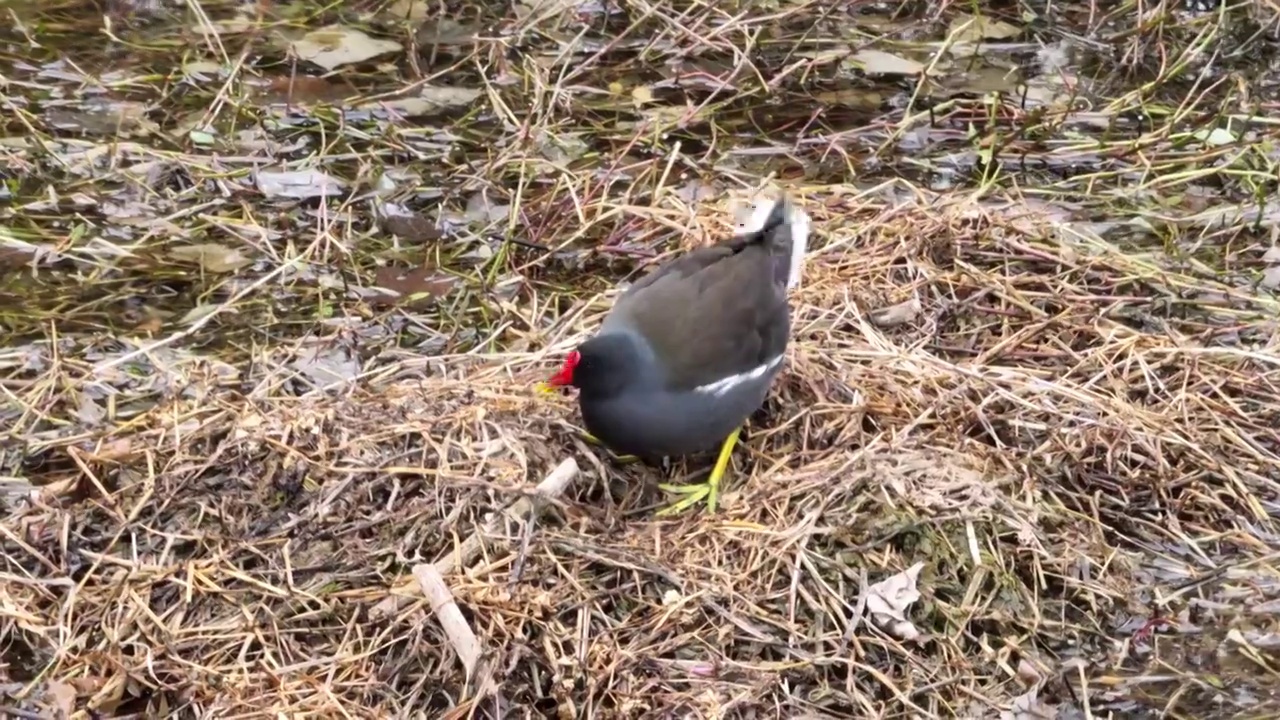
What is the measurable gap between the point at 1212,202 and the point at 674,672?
3.09 meters

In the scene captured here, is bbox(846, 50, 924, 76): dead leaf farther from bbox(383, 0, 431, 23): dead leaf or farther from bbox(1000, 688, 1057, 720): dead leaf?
bbox(1000, 688, 1057, 720): dead leaf

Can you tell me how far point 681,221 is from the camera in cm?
474

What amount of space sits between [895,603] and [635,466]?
2.53 ft

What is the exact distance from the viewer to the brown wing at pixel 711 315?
11.6ft

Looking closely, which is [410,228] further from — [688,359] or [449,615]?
[449,615]

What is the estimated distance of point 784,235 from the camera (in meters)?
3.95

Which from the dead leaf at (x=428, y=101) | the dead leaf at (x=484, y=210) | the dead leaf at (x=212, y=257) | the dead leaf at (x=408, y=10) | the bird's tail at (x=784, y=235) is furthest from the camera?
the dead leaf at (x=408, y=10)

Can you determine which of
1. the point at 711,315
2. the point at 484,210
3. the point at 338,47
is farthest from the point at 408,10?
the point at 711,315

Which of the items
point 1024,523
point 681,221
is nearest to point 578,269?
point 681,221

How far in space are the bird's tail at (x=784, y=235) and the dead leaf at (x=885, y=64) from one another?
2.06m

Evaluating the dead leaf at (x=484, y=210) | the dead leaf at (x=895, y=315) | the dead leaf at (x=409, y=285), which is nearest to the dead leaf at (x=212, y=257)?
the dead leaf at (x=409, y=285)

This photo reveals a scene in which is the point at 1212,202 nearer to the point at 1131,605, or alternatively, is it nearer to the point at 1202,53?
the point at 1202,53

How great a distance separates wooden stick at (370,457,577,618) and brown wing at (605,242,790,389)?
1.15 feet

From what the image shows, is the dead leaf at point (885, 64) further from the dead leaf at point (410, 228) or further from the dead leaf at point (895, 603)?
the dead leaf at point (895, 603)
